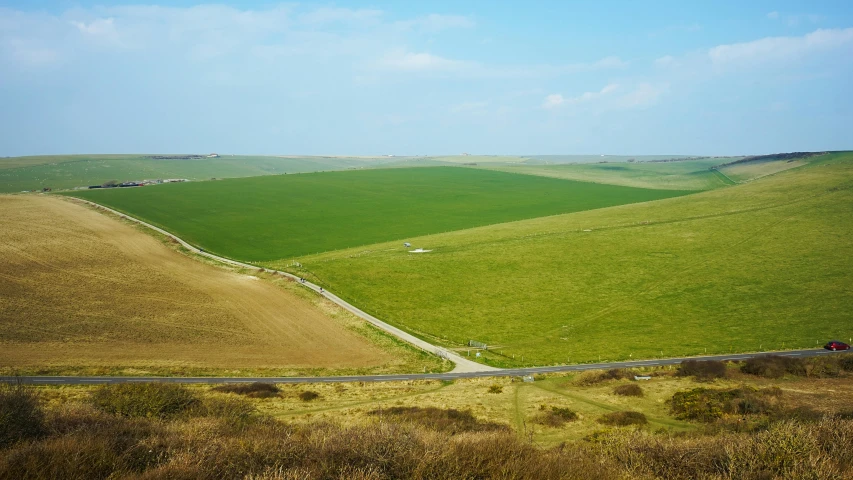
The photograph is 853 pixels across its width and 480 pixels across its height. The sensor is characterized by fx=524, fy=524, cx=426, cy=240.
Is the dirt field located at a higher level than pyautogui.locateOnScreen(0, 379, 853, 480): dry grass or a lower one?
lower

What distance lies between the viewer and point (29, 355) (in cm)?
4381

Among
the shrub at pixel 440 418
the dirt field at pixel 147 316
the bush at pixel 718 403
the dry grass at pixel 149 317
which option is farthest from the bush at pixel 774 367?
the dirt field at pixel 147 316

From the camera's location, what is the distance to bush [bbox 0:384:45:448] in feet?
54.8

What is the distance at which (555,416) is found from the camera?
98.6ft

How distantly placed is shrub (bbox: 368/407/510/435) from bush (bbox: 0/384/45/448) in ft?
45.8

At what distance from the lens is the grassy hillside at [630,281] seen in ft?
172

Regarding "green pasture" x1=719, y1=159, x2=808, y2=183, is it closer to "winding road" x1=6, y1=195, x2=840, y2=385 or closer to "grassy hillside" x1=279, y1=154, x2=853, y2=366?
"grassy hillside" x1=279, y1=154, x2=853, y2=366

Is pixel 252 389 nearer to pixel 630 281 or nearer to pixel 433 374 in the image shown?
pixel 433 374

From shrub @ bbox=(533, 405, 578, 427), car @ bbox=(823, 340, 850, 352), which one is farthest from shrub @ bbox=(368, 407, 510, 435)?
car @ bbox=(823, 340, 850, 352)

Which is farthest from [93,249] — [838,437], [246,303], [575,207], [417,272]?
[575,207]

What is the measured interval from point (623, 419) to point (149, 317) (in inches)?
1828

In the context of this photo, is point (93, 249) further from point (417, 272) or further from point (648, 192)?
point (648, 192)

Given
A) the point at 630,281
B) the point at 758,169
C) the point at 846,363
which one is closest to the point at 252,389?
Result: the point at 846,363

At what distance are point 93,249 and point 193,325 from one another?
35.4 m
